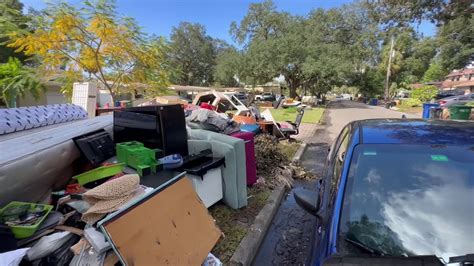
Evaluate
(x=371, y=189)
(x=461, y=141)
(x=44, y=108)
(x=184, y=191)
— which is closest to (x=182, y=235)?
(x=184, y=191)

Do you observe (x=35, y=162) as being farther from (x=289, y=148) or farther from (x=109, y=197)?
(x=289, y=148)

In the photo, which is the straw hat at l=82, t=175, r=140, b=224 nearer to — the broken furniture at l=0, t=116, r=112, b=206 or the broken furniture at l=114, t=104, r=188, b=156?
the broken furniture at l=0, t=116, r=112, b=206

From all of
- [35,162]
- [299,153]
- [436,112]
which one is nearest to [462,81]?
[436,112]

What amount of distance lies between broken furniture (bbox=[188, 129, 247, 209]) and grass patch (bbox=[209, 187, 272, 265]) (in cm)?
12

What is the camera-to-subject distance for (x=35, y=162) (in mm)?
2883

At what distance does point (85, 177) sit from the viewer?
10.5 feet

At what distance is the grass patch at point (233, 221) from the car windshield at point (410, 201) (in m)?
1.61

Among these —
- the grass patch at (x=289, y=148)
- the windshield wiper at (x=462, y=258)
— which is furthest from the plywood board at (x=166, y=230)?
the grass patch at (x=289, y=148)

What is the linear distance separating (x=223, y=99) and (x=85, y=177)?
6.87 m

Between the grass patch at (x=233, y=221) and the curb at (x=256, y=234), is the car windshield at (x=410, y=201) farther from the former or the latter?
the grass patch at (x=233, y=221)

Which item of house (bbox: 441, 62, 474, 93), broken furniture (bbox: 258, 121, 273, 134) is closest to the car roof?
broken furniture (bbox: 258, 121, 273, 134)

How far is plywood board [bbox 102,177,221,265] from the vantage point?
209 centimetres

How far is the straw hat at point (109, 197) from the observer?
7.65 feet

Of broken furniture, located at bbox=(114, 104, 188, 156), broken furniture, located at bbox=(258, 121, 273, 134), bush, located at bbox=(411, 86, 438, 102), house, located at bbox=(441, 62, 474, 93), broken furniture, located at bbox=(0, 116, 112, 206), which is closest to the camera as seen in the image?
broken furniture, located at bbox=(0, 116, 112, 206)
